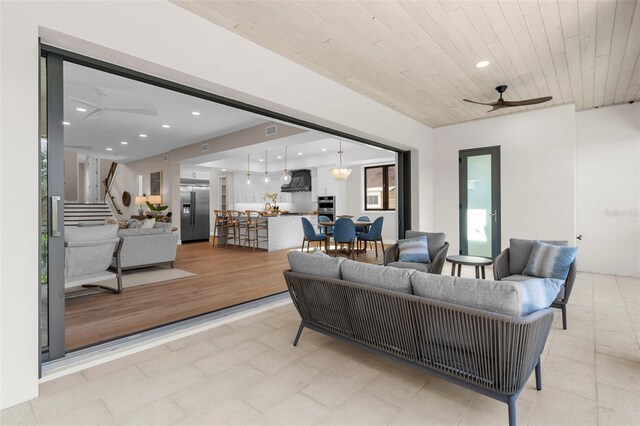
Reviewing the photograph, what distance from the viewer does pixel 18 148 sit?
5.98ft

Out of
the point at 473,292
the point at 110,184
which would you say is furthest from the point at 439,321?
the point at 110,184

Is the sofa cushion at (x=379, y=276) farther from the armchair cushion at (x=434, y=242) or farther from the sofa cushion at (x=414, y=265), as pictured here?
the armchair cushion at (x=434, y=242)

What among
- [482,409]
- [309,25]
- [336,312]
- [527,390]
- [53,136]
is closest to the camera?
[482,409]

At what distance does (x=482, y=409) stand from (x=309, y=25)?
313 centimetres

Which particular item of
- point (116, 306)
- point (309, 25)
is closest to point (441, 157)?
point (309, 25)

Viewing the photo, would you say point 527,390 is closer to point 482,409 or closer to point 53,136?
point 482,409

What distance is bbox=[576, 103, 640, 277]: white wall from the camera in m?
5.06

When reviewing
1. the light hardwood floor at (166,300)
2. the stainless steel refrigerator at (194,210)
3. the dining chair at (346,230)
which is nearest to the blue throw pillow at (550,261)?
the light hardwood floor at (166,300)

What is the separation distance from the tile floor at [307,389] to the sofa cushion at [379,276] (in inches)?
25.3

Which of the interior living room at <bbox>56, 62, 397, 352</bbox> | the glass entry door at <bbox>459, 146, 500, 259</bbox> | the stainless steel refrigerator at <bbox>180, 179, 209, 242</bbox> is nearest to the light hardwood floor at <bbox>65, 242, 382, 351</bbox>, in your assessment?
the interior living room at <bbox>56, 62, 397, 352</bbox>

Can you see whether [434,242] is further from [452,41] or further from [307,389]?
[307,389]

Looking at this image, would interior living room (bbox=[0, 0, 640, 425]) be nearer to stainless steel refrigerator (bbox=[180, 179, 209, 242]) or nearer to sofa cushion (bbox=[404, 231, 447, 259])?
sofa cushion (bbox=[404, 231, 447, 259])

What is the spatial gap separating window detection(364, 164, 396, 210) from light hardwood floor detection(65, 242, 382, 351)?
17.1 ft

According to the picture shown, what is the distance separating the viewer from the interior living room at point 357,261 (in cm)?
178
